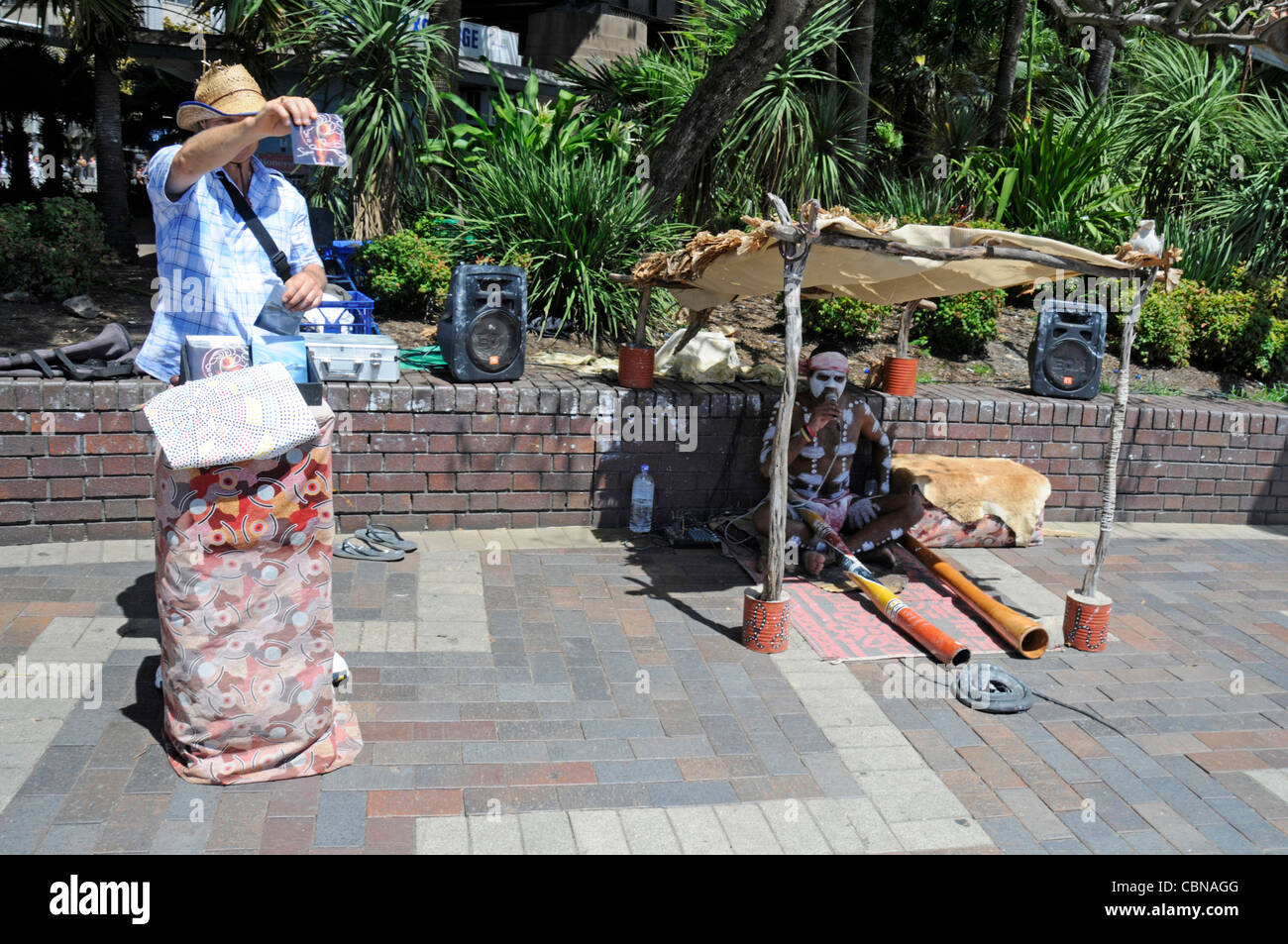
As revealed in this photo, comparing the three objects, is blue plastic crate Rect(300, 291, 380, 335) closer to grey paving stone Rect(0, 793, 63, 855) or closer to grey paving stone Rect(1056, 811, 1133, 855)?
grey paving stone Rect(0, 793, 63, 855)

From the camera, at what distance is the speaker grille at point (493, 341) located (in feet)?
21.9

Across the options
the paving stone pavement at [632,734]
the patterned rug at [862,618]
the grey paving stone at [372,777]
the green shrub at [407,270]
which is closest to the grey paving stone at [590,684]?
the paving stone pavement at [632,734]

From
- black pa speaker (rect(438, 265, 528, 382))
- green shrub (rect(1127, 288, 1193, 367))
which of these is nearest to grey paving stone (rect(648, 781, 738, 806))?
black pa speaker (rect(438, 265, 528, 382))

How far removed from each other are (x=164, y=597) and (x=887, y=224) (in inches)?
145

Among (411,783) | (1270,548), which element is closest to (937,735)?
(411,783)

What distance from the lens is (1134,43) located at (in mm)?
15031

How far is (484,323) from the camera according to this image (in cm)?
669

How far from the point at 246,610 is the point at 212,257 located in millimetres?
1377

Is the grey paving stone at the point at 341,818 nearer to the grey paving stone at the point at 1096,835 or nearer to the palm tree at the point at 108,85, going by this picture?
the grey paving stone at the point at 1096,835

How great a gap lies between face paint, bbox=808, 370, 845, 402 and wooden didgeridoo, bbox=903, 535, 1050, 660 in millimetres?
1030

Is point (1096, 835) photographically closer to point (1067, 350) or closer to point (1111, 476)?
point (1111, 476)

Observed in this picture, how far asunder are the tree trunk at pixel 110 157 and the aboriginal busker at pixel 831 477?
7577 millimetres

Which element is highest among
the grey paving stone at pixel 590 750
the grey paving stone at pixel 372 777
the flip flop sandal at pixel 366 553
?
the flip flop sandal at pixel 366 553

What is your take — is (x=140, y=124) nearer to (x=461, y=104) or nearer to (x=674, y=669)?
(x=461, y=104)
